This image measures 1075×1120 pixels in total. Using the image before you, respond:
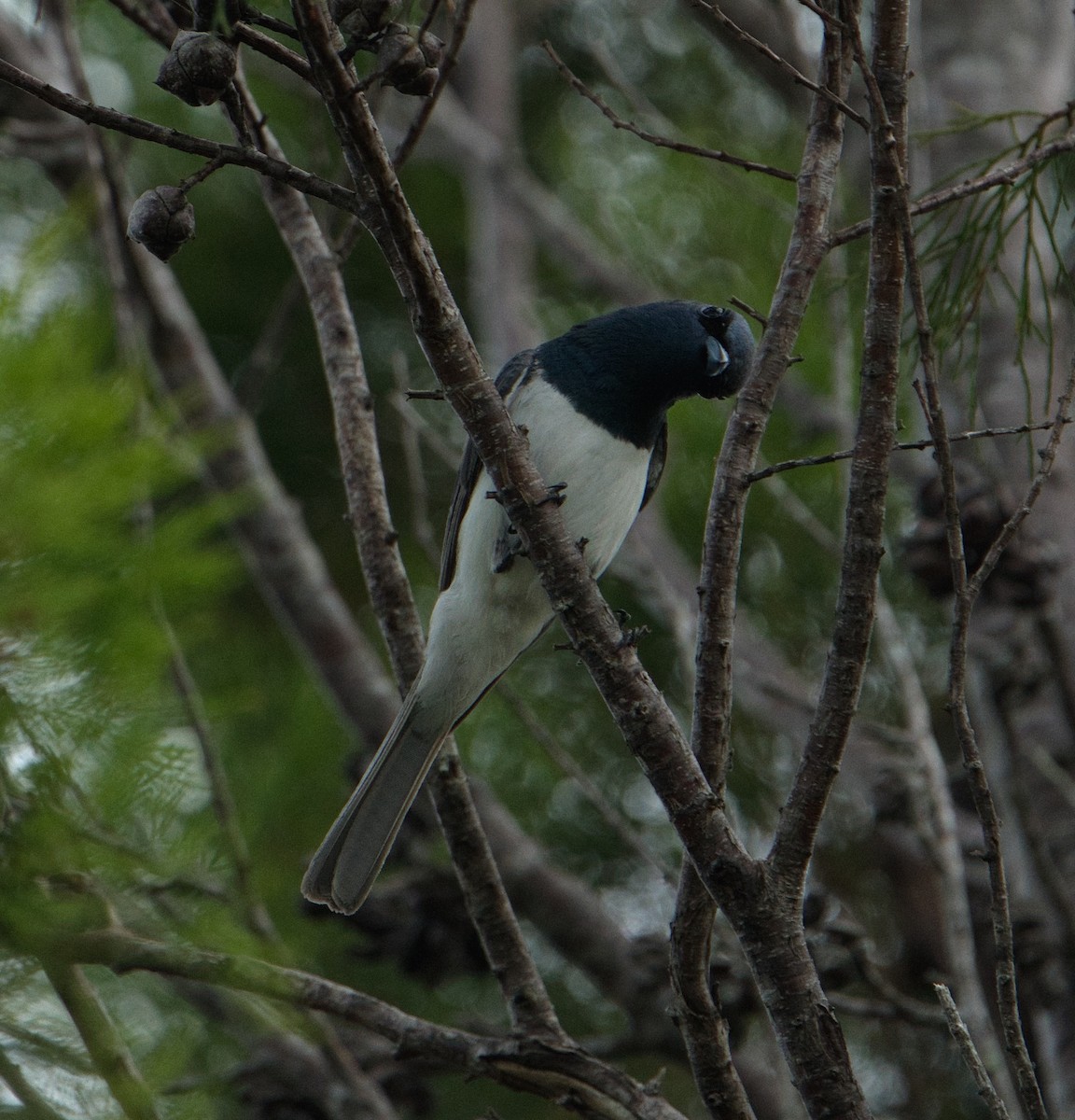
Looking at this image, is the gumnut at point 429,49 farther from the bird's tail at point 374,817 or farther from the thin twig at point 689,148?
the bird's tail at point 374,817

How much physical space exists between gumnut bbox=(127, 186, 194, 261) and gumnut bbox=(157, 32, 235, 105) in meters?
0.13

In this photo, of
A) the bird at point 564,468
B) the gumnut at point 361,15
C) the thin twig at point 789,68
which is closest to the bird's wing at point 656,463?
the bird at point 564,468

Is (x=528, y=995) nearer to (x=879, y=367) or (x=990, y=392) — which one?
(x=879, y=367)

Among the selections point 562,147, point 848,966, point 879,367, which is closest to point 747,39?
point 879,367

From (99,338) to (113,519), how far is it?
0.23 meters

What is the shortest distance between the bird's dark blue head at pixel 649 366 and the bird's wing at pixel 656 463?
0.39ft

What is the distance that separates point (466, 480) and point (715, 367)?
668mm

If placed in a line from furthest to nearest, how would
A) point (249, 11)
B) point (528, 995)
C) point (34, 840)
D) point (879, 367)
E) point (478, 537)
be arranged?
1. point (478, 537)
2. point (528, 995)
3. point (879, 367)
4. point (249, 11)
5. point (34, 840)

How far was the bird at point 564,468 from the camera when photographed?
124 inches

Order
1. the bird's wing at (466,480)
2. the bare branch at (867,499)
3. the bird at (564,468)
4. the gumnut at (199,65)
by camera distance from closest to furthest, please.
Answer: the gumnut at (199,65), the bare branch at (867,499), the bird at (564,468), the bird's wing at (466,480)

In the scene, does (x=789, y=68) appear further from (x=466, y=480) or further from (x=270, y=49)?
(x=466, y=480)

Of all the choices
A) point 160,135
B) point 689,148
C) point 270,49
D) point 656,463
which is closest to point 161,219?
point 160,135

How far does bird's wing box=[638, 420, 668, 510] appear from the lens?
3601mm

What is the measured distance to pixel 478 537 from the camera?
10.6 feet
